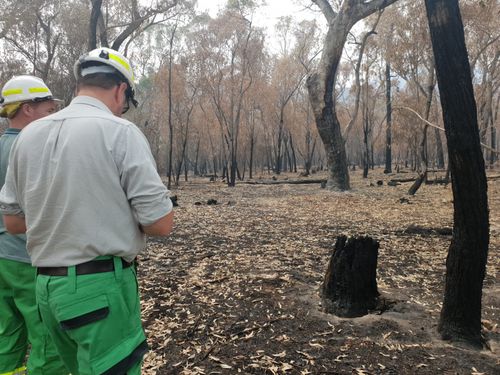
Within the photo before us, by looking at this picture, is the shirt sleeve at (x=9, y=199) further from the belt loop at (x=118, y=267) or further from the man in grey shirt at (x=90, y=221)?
the belt loop at (x=118, y=267)

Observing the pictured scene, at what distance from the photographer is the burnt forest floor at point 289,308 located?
111 inches

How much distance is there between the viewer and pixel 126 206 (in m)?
1.61

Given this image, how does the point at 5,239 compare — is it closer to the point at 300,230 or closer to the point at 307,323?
the point at 307,323

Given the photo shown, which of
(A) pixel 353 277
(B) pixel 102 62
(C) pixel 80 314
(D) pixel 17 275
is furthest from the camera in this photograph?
(A) pixel 353 277

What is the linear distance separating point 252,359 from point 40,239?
196 cm

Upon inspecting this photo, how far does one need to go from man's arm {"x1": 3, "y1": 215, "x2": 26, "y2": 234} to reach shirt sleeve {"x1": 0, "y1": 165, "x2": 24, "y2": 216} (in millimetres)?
31

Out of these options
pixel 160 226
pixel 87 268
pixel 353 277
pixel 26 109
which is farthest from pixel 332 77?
pixel 87 268

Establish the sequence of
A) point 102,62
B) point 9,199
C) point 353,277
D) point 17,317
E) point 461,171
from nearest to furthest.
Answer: point 102,62 → point 9,199 → point 17,317 → point 461,171 → point 353,277

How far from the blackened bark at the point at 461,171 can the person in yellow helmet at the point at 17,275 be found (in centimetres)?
293

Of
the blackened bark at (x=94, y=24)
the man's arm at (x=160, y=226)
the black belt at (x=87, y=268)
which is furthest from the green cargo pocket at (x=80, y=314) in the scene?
the blackened bark at (x=94, y=24)

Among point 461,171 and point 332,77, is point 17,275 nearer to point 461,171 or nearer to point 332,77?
point 461,171

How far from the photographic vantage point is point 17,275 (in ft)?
7.30

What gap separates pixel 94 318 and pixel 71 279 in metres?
0.19

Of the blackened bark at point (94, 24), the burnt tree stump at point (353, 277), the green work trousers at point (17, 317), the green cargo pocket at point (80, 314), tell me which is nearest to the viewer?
the green cargo pocket at point (80, 314)
